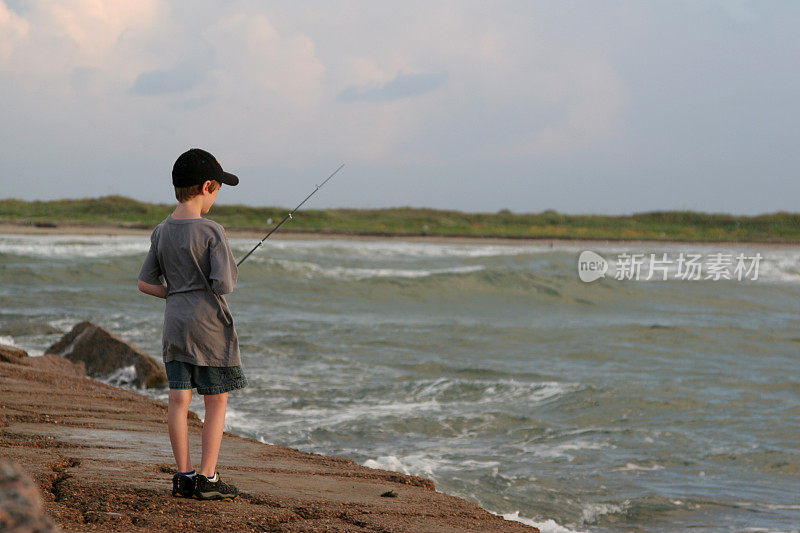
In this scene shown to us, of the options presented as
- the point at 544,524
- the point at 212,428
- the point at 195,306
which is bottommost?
the point at 544,524

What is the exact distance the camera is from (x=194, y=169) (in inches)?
→ 124

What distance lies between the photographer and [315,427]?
23.6 feet

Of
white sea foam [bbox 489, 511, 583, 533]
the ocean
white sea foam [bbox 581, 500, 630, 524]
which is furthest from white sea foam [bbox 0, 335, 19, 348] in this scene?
white sea foam [bbox 581, 500, 630, 524]

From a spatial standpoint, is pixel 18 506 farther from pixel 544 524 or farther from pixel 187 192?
pixel 544 524

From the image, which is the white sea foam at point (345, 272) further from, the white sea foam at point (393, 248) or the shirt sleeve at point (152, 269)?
the shirt sleeve at point (152, 269)

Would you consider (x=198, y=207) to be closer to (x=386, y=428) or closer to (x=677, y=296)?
(x=386, y=428)

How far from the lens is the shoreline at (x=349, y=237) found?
42.0m

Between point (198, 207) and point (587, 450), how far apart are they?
4.80 metres

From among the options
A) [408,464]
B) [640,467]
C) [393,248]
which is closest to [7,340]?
[408,464]

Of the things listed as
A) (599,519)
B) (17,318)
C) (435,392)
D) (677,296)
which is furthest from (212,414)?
(677,296)

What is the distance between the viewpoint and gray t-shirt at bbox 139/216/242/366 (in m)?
3.08

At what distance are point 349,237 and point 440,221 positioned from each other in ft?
45.8

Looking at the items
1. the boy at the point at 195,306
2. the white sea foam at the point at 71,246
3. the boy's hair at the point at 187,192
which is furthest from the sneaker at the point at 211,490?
the white sea foam at the point at 71,246

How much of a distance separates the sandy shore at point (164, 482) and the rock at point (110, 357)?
2626 millimetres
